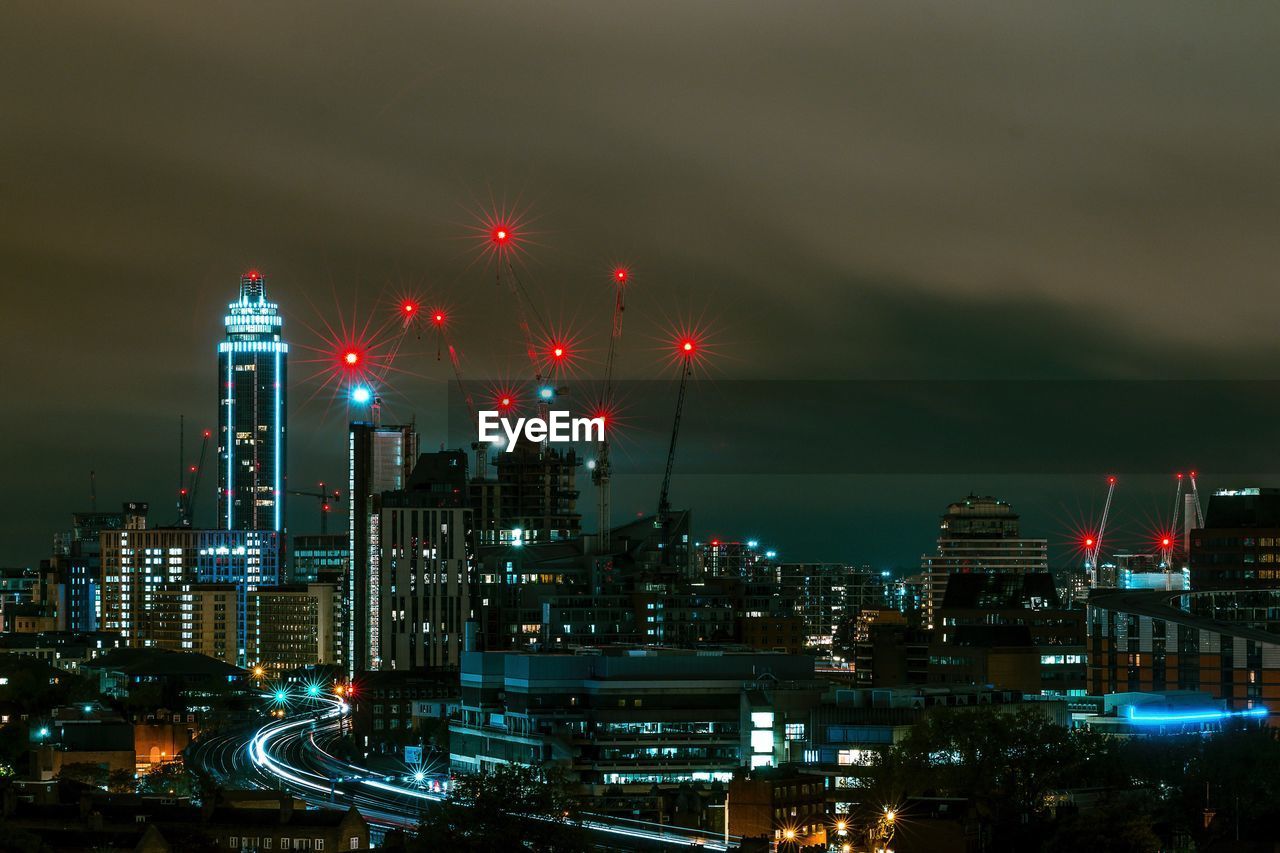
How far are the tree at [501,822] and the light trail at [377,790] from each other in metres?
0.99

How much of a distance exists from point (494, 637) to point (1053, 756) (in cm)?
9705

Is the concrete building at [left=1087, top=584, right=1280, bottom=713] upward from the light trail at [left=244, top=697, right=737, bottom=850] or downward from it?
upward

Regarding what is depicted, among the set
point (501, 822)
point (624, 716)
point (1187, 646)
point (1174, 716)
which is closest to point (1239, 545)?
point (1187, 646)

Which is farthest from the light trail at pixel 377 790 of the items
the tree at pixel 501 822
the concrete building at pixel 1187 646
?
the concrete building at pixel 1187 646

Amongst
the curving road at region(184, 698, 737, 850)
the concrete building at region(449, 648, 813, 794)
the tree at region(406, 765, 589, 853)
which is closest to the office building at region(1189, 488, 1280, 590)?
the concrete building at region(449, 648, 813, 794)

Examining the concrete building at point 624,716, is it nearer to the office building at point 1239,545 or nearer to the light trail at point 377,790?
the light trail at point 377,790

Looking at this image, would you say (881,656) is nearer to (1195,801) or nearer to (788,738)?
(788,738)

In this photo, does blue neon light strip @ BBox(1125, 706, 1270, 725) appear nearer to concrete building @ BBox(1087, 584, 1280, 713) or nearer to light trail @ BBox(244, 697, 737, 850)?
concrete building @ BBox(1087, 584, 1280, 713)

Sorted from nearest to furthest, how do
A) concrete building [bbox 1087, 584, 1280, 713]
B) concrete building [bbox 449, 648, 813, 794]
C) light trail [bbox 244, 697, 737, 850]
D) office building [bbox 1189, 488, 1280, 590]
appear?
1. light trail [bbox 244, 697, 737, 850]
2. concrete building [bbox 449, 648, 813, 794]
3. concrete building [bbox 1087, 584, 1280, 713]
4. office building [bbox 1189, 488, 1280, 590]

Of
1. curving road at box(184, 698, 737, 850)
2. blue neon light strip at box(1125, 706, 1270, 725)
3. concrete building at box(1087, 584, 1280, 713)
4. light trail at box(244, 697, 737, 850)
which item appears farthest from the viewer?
concrete building at box(1087, 584, 1280, 713)

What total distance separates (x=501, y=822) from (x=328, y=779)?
140 ft

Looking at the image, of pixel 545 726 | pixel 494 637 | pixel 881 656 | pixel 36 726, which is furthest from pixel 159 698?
pixel 545 726

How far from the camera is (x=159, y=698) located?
7864 inches

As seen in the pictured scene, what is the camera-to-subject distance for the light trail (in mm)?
99312
